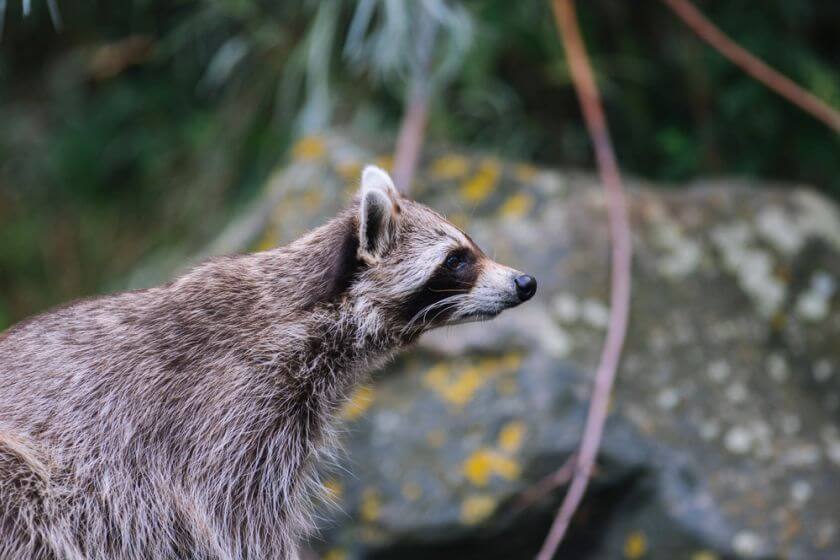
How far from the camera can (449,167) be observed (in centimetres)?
474

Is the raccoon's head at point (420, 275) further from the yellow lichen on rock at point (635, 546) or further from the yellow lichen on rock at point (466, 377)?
the yellow lichen on rock at point (635, 546)

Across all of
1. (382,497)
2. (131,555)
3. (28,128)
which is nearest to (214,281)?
(131,555)

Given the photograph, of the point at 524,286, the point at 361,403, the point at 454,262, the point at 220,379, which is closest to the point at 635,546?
the point at 361,403

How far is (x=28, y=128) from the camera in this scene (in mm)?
7180

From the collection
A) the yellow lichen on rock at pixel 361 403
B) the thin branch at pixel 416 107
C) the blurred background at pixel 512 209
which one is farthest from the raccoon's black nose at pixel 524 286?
the thin branch at pixel 416 107

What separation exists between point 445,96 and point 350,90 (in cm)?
58

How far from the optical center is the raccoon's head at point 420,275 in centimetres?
287

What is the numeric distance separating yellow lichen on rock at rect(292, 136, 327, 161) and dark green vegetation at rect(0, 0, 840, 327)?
17.7 inches

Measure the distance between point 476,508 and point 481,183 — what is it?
164 centimetres

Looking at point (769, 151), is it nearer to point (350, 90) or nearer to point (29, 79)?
point (350, 90)

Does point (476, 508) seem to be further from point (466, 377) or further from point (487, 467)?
point (466, 377)

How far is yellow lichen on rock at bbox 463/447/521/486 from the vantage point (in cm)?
371

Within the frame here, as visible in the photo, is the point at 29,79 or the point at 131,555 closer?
the point at 131,555

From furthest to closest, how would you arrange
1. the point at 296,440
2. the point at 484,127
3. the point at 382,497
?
the point at 484,127 → the point at 382,497 → the point at 296,440
